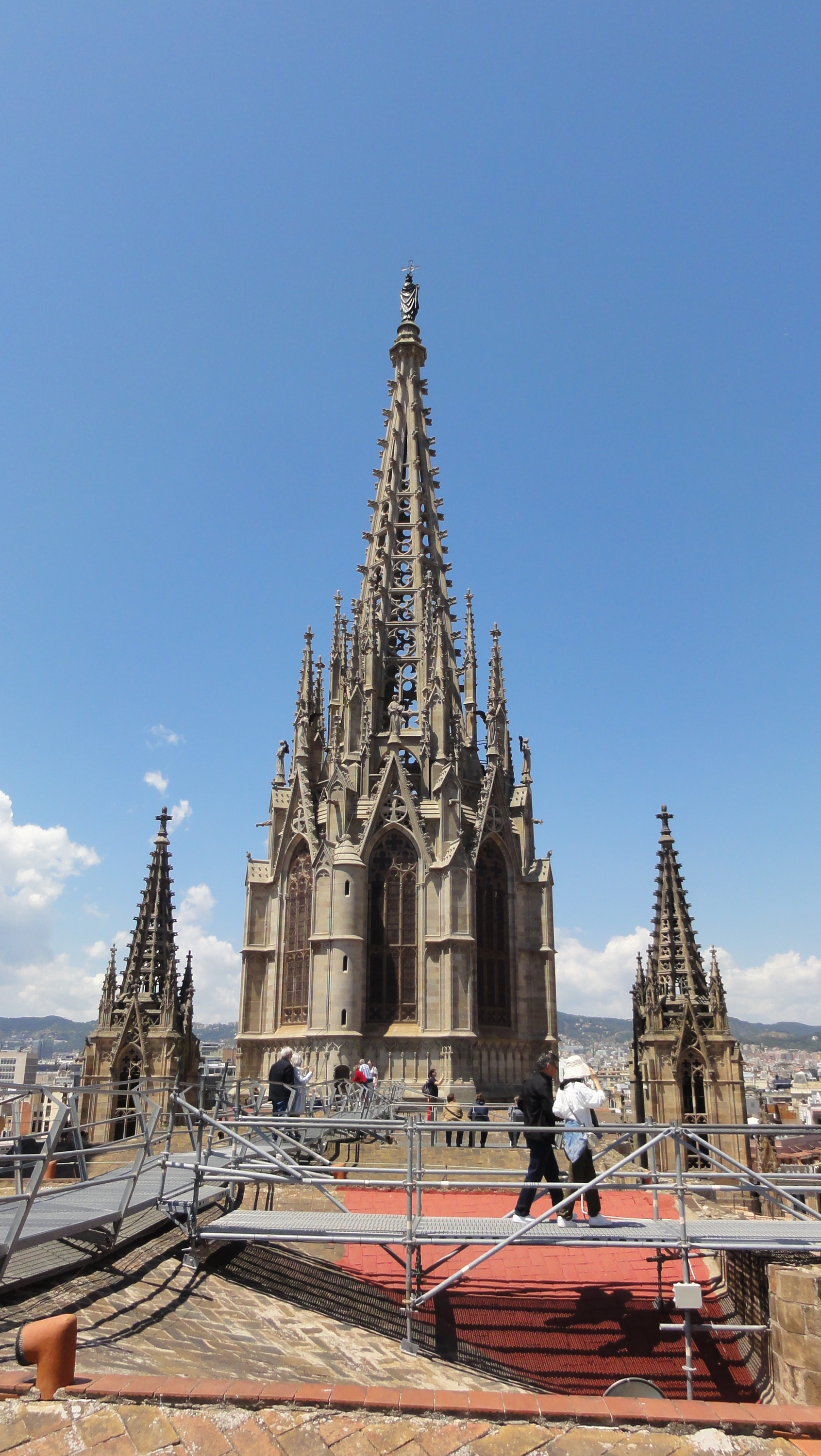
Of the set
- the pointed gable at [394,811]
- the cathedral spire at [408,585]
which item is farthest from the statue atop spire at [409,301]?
the pointed gable at [394,811]

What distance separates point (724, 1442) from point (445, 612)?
38.4 m

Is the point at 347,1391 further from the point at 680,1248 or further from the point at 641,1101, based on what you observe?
the point at 641,1101

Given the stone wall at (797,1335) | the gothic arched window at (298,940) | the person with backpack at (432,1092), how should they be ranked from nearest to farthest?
1. the stone wall at (797,1335)
2. the person with backpack at (432,1092)
3. the gothic arched window at (298,940)

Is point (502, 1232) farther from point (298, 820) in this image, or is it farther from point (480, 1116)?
point (298, 820)

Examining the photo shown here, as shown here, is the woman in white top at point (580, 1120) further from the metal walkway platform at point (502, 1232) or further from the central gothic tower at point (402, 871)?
the central gothic tower at point (402, 871)

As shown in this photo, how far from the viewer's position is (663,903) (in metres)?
36.7

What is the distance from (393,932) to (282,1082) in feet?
63.5

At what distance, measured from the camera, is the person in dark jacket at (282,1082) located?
16.2 meters

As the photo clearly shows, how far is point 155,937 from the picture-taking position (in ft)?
120

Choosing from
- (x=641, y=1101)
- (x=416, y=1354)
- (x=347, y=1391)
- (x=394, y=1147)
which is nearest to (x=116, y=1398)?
(x=347, y=1391)

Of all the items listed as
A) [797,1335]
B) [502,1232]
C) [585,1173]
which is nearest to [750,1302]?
[585,1173]

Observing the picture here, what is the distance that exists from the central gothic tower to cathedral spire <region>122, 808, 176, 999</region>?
3.03 metres

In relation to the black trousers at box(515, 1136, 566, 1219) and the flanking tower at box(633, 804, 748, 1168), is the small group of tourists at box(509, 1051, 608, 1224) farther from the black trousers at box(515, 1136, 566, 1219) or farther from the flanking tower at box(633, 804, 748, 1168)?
the flanking tower at box(633, 804, 748, 1168)

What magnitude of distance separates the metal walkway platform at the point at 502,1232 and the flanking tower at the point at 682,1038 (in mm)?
23228
